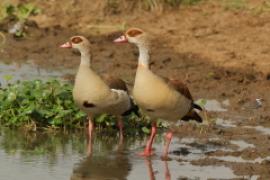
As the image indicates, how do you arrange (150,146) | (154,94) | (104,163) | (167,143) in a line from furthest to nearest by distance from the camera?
(150,146)
(167,143)
(154,94)
(104,163)

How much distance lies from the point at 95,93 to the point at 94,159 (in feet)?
2.90

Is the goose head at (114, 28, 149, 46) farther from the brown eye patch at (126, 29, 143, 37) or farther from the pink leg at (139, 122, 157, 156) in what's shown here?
the pink leg at (139, 122, 157, 156)

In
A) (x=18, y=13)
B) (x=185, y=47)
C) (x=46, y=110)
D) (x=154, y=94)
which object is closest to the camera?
(x=154, y=94)

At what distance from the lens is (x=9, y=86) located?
13086mm

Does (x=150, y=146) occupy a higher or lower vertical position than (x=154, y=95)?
lower

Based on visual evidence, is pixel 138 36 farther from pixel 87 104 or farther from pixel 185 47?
pixel 185 47

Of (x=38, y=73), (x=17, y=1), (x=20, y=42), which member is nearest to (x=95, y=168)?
(x=38, y=73)

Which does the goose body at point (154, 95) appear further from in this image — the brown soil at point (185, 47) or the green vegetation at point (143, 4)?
the green vegetation at point (143, 4)

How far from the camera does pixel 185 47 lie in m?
17.6

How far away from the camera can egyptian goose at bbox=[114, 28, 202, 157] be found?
11.3 metres

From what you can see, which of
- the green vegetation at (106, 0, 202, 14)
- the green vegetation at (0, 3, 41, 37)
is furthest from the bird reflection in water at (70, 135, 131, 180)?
the green vegetation at (106, 0, 202, 14)

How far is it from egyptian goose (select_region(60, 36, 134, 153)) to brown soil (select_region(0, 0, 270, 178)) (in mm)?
928

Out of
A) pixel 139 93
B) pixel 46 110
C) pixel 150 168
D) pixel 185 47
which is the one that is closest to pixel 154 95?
pixel 139 93

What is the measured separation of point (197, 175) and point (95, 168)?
1.08 metres
